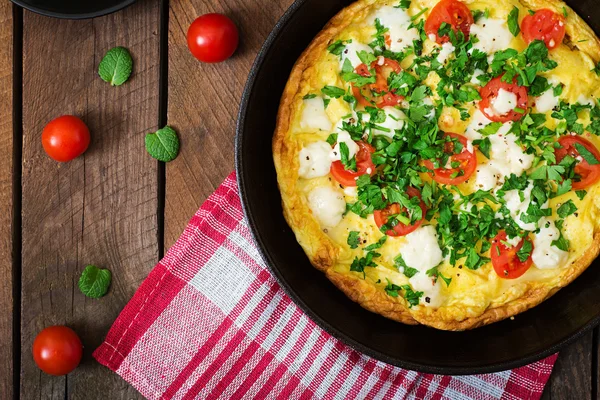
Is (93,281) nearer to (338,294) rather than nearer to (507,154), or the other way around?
(338,294)

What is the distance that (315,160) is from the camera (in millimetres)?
3254

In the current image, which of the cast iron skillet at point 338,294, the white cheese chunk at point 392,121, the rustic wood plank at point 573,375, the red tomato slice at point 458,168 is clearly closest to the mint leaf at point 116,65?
the cast iron skillet at point 338,294

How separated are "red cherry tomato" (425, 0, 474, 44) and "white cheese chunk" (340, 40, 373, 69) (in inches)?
12.9

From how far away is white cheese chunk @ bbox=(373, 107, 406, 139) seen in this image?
3217 millimetres

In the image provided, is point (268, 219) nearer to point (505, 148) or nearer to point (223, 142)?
point (223, 142)

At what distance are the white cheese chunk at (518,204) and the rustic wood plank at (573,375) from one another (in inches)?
41.9

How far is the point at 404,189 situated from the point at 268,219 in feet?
2.36

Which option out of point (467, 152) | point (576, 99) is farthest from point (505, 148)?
point (576, 99)

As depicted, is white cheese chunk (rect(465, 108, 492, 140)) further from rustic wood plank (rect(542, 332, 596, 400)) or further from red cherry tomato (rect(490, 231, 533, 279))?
rustic wood plank (rect(542, 332, 596, 400))

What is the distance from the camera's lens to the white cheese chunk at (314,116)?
3.30 meters

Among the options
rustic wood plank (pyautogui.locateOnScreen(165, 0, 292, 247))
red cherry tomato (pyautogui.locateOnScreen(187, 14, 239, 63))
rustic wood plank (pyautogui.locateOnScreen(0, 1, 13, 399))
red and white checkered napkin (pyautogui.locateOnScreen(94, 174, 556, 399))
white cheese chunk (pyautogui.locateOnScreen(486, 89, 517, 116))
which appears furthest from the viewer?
rustic wood plank (pyautogui.locateOnScreen(0, 1, 13, 399))

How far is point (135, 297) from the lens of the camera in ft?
12.5

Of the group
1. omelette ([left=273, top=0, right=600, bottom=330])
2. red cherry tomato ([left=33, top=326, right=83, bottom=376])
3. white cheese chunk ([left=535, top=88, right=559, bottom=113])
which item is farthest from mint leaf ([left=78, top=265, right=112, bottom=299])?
white cheese chunk ([left=535, top=88, right=559, bottom=113])

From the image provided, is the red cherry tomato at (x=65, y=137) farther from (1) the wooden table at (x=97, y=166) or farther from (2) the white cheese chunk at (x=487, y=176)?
(2) the white cheese chunk at (x=487, y=176)
